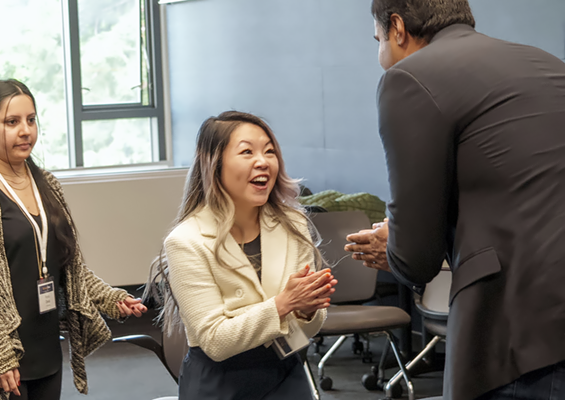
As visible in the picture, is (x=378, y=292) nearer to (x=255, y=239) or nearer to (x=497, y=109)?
(x=255, y=239)

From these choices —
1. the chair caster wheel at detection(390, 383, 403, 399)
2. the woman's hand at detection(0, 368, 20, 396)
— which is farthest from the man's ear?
the chair caster wheel at detection(390, 383, 403, 399)

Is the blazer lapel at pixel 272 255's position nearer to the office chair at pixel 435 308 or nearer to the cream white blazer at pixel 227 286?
the cream white blazer at pixel 227 286

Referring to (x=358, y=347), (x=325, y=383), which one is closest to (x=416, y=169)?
(x=325, y=383)

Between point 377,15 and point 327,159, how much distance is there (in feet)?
12.6

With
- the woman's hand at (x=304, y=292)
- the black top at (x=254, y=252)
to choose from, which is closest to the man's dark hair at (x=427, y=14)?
the woman's hand at (x=304, y=292)

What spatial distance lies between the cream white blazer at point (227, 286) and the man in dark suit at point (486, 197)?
424 mm

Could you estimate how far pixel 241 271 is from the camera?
176cm

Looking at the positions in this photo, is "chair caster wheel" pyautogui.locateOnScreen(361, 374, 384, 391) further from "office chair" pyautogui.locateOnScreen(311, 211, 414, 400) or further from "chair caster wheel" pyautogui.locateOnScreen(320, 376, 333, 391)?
"chair caster wheel" pyautogui.locateOnScreen(320, 376, 333, 391)

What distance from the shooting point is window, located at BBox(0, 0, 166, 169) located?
254 inches

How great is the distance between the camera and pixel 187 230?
181cm

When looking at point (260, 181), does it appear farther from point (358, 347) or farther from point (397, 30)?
point (358, 347)

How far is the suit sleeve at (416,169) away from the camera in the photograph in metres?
1.37

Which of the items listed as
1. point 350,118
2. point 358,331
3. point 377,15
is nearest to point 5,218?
point 377,15

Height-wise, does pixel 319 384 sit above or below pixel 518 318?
below
